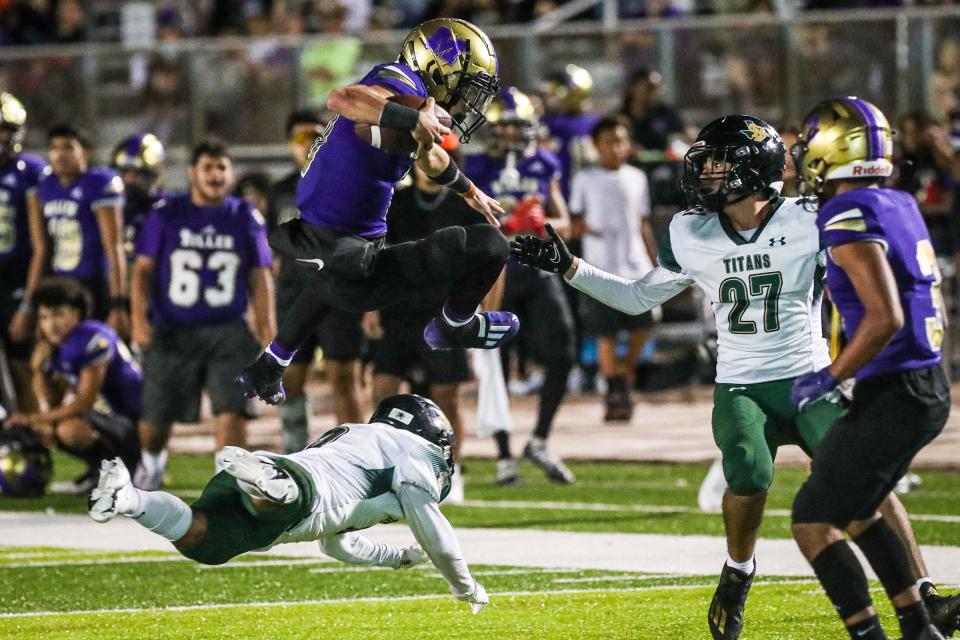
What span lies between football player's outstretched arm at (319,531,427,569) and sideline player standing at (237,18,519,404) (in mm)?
1047

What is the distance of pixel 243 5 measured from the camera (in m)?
19.4

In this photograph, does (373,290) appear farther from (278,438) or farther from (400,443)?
(278,438)

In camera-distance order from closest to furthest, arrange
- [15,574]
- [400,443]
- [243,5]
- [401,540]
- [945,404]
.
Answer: [945,404], [400,443], [15,574], [401,540], [243,5]

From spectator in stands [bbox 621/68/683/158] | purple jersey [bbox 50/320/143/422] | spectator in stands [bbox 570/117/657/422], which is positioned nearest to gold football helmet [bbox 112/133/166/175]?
purple jersey [bbox 50/320/143/422]

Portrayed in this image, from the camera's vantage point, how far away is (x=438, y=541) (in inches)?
245

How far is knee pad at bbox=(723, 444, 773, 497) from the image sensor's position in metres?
6.42

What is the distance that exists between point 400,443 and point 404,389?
223 inches

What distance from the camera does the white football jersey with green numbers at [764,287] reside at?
662cm

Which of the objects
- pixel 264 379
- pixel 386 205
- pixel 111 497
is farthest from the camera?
pixel 264 379

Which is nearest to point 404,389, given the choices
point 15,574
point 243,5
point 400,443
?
point 15,574

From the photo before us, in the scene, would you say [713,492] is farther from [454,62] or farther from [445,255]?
[454,62]

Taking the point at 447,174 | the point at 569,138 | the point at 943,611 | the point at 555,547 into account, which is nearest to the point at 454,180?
the point at 447,174

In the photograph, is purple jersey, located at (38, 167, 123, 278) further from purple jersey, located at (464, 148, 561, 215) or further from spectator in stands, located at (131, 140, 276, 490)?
purple jersey, located at (464, 148, 561, 215)

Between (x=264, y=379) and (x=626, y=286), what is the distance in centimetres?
158
